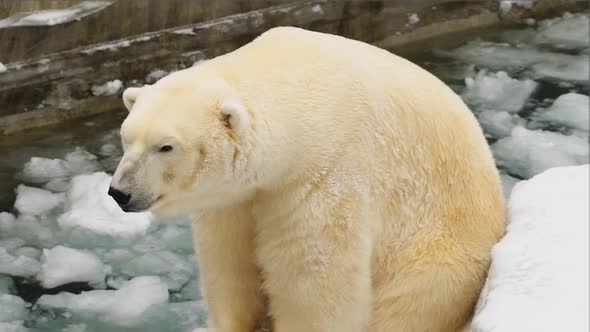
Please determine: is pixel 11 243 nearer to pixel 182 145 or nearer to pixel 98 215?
pixel 98 215

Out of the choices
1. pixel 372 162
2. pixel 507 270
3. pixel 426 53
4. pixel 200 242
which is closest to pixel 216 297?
pixel 200 242

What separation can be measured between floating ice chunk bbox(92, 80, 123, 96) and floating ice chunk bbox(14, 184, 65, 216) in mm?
1099

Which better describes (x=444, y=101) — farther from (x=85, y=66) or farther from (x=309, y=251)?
(x=85, y=66)

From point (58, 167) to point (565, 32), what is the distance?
14.1 ft

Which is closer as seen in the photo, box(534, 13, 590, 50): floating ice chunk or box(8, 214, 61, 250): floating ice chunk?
box(8, 214, 61, 250): floating ice chunk

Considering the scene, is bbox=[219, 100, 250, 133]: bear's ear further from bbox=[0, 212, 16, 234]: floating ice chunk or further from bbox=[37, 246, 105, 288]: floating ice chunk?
bbox=[0, 212, 16, 234]: floating ice chunk

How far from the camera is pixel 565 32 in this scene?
23.6 ft

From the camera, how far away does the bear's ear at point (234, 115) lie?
2.36 meters

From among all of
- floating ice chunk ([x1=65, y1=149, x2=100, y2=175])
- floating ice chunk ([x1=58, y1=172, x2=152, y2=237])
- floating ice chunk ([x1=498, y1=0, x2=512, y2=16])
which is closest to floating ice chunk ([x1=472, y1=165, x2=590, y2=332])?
floating ice chunk ([x1=58, y1=172, x2=152, y2=237])

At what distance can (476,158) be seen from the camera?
2.89m

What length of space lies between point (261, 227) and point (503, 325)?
2.45ft

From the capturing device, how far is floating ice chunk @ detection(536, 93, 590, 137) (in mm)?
5477

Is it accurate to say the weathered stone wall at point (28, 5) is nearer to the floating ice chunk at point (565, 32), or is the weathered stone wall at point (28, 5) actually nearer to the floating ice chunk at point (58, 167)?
the floating ice chunk at point (58, 167)

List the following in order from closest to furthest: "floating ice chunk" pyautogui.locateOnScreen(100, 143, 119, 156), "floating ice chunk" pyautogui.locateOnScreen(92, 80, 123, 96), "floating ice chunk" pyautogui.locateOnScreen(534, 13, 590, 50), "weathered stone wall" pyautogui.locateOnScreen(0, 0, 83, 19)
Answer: "floating ice chunk" pyautogui.locateOnScreen(100, 143, 119, 156), "weathered stone wall" pyautogui.locateOnScreen(0, 0, 83, 19), "floating ice chunk" pyautogui.locateOnScreen(92, 80, 123, 96), "floating ice chunk" pyautogui.locateOnScreen(534, 13, 590, 50)
